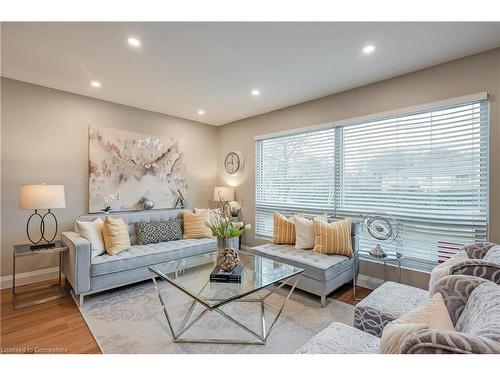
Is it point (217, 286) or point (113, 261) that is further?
point (113, 261)

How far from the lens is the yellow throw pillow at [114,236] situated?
9.62ft

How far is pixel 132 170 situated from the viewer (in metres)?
3.91

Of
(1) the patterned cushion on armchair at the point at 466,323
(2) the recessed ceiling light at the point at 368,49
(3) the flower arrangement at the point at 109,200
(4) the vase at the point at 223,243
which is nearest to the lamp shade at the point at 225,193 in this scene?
(3) the flower arrangement at the point at 109,200

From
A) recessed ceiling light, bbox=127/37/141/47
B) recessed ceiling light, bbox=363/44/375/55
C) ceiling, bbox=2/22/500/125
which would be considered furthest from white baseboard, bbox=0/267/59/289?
recessed ceiling light, bbox=363/44/375/55

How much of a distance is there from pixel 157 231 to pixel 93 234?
2.72 feet

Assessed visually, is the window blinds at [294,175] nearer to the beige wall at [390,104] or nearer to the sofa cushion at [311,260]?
the beige wall at [390,104]

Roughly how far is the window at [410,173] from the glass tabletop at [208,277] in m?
1.50

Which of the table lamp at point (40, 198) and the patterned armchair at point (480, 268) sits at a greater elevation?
the table lamp at point (40, 198)

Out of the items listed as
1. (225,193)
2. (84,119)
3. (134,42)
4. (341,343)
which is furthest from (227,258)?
(84,119)

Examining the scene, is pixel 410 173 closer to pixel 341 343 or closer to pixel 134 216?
pixel 341 343

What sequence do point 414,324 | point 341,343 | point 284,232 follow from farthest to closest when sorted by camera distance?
point 284,232, point 341,343, point 414,324

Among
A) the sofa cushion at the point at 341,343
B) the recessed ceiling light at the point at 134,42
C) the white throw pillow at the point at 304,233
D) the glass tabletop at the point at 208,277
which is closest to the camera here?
the sofa cushion at the point at 341,343
